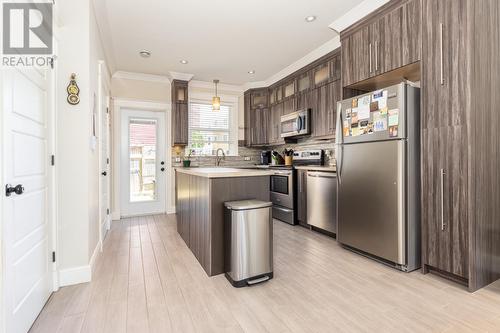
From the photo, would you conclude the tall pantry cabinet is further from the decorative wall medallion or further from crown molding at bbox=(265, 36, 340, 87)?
the decorative wall medallion

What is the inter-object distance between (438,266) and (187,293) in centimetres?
218

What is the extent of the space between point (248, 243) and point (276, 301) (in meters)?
0.50

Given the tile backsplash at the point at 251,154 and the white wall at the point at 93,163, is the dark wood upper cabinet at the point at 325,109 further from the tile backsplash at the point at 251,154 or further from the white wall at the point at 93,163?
the white wall at the point at 93,163

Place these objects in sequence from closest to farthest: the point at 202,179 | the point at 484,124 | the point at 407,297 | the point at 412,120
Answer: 1. the point at 407,297
2. the point at 484,124
3. the point at 412,120
4. the point at 202,179

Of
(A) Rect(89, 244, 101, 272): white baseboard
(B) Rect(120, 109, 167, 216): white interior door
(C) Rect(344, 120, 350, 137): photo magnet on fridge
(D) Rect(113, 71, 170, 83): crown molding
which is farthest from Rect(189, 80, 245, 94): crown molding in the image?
(A) Rect(89, 244, 101, 272): white baseboard

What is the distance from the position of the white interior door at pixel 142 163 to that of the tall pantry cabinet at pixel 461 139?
14.7ft

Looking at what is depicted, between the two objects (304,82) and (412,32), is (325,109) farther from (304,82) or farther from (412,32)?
(412,32)

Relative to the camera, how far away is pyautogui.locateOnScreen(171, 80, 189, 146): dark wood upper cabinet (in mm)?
5109

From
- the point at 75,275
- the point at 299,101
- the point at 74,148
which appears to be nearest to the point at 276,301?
the point at 75,275

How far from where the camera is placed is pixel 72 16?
231 cm

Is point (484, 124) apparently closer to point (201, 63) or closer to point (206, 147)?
point (201, 63)

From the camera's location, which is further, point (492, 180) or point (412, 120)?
point (412, 120)

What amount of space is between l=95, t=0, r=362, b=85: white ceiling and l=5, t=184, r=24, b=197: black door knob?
2.24 metres

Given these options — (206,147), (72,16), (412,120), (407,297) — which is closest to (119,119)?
Result: (206,147)
